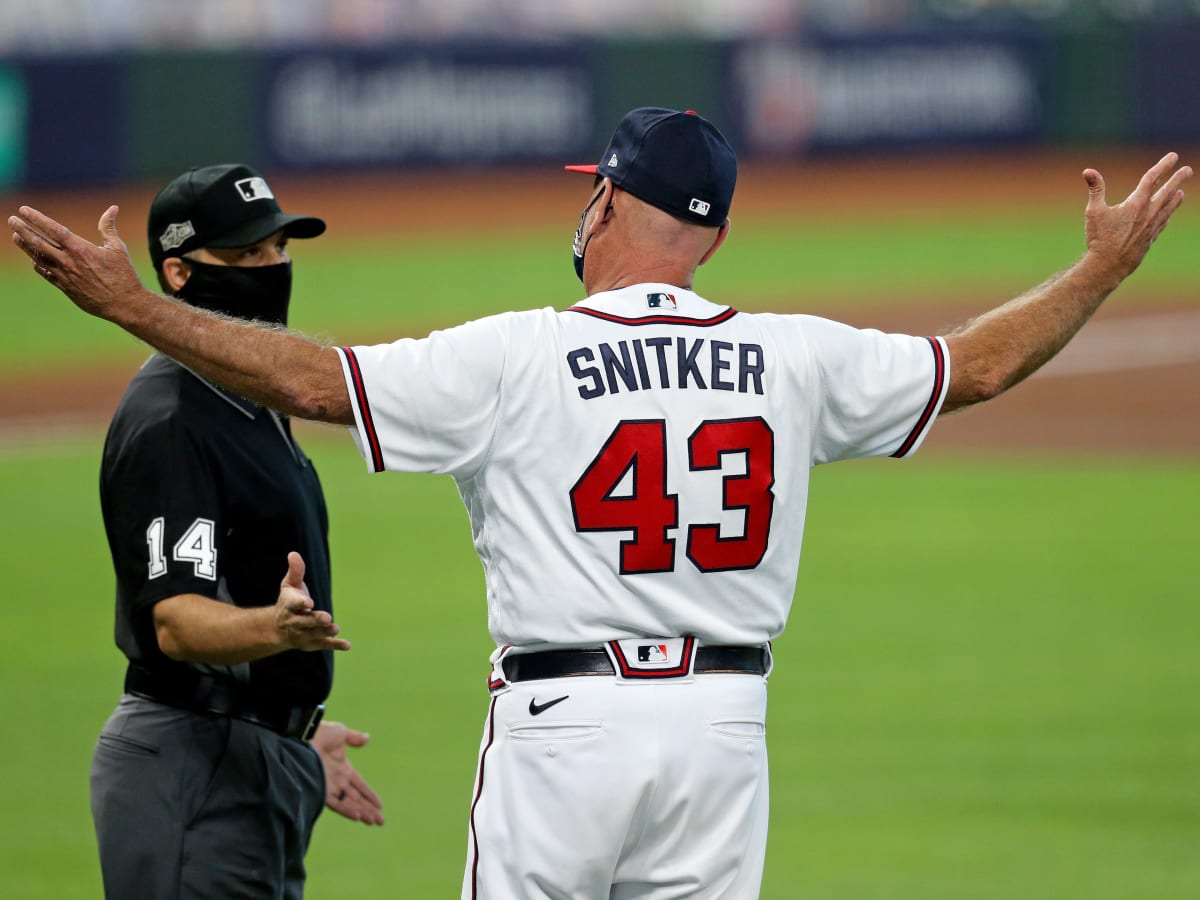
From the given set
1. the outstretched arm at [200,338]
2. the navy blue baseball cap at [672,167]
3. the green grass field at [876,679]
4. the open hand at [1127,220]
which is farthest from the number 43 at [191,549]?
the green grass field at [876,679]

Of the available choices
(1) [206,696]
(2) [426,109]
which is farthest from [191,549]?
(2) [426,109]

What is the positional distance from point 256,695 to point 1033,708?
16.9 ft

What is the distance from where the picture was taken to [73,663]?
862cm

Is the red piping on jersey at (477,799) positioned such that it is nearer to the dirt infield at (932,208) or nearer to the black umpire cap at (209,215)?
the black umpire cap at (209,215)

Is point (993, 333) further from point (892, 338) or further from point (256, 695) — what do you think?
point (256, 695)

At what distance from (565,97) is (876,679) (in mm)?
18496

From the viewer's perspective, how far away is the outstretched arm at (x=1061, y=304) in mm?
3336

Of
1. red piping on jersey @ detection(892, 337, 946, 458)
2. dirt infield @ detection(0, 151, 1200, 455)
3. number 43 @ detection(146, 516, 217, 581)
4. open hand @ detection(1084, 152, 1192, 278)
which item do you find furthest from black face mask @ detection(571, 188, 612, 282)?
dirt infield @ detection(0, 151, 1200, 455)

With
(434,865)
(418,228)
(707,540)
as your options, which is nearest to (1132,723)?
(434,865)

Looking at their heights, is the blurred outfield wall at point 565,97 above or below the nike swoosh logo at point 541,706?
above

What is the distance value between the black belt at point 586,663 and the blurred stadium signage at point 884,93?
24.3m

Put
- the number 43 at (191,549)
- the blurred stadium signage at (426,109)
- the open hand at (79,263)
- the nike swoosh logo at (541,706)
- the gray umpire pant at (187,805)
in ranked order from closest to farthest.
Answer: the open hand at (79,263) < the nike swoosh logo at (541,706) < the number 43 at (191,549) < the gray umpire pant at (187,805) < the blurred stadium signage at (426,109)

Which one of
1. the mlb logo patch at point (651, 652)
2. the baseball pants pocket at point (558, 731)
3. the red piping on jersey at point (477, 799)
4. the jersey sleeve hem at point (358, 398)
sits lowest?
the red piping on jersey at point (477, 799)

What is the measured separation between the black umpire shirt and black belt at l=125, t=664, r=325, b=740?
0.08 feet
